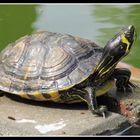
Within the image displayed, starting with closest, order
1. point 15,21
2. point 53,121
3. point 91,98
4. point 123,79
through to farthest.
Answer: point 53,121, point 91,98, point 123,79, point 15,21

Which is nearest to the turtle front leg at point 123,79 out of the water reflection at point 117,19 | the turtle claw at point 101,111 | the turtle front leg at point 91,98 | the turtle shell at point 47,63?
the turtle shell at point 47,63

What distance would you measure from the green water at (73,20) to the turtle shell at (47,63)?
1.63m

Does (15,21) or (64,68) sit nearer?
(64,68)

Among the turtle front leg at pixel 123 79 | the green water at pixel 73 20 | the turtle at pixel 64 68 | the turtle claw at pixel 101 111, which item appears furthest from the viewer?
the green water at pixel 73 20

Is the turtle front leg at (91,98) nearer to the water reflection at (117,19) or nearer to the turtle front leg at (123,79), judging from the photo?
the turtle front leg at (123,79)

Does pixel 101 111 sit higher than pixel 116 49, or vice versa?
pixel 116 49

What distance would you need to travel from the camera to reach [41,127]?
370cm

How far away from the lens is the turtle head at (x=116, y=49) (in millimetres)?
4020

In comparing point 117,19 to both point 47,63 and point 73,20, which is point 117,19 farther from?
point 47,63

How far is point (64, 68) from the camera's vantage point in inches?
160

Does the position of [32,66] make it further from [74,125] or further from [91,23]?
[91,23]

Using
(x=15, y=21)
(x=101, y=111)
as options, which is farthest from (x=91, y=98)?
(x=15, y=21)

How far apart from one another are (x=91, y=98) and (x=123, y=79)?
0.60 metres

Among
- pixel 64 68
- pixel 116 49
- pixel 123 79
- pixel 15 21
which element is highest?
pixel 116 49
